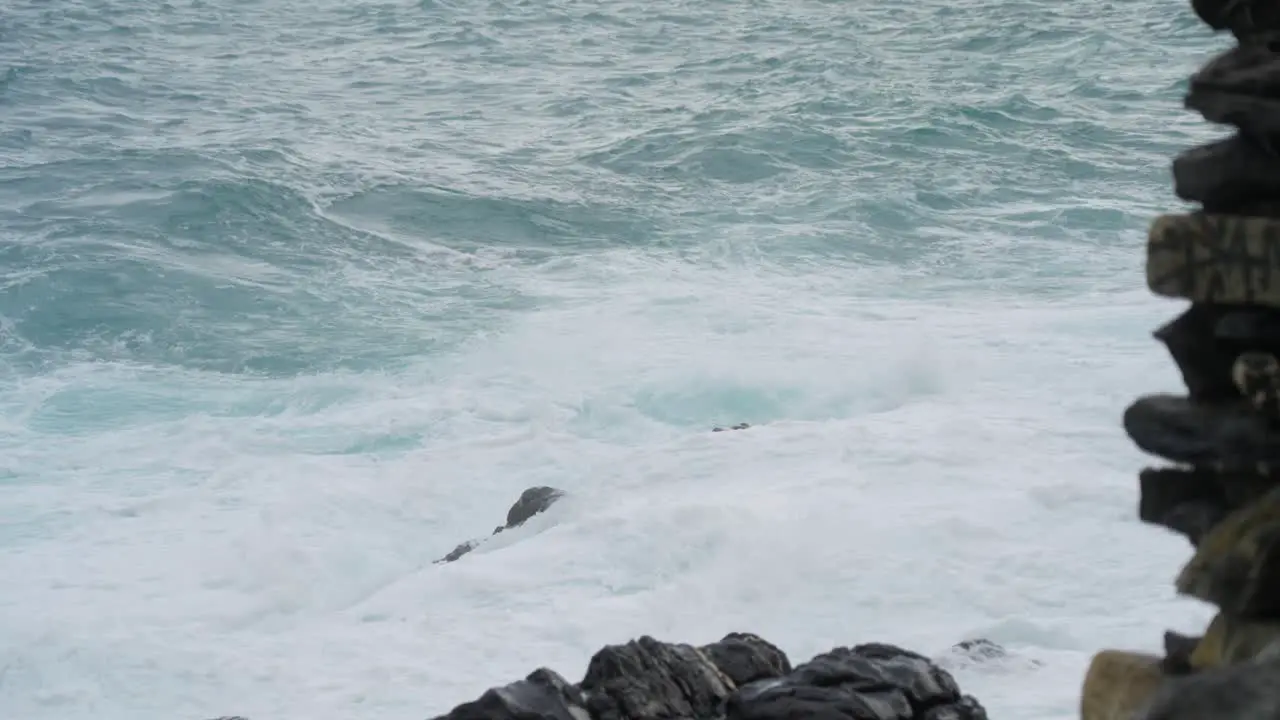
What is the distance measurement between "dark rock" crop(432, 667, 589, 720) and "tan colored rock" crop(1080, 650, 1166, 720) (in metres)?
2.60

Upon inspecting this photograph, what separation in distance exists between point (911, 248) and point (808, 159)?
5.56 metres

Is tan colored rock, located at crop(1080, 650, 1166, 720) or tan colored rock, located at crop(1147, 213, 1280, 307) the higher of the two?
tan colored rock, located at crop(1147, 213, 1280, 307)

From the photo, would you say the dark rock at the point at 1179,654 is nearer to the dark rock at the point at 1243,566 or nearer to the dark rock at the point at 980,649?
the dark rock at the point at 1243,566

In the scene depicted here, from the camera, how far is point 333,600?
11.0 m

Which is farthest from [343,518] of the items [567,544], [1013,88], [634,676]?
[1013,88]

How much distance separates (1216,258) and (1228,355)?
0.29 metres

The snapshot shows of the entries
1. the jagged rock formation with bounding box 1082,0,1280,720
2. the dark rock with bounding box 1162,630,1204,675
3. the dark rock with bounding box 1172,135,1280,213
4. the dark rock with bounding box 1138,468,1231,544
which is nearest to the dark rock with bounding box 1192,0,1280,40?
the jagged rock formation with bounding box 1082,0,1280,720

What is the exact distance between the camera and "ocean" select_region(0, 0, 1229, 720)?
388 inches

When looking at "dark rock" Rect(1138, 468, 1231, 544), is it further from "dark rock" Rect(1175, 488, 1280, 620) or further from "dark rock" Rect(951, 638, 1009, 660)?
"dark rock" Rect(951, 638, 1009, 660)

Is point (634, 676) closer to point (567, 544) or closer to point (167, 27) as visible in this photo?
point (567, 544)

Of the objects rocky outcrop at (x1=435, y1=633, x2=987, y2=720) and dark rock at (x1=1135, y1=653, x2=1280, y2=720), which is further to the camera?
rocky outcrop at (x1=435, y1=633, x2=987, y2=720)

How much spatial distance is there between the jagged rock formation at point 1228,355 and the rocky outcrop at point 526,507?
24.6 ft

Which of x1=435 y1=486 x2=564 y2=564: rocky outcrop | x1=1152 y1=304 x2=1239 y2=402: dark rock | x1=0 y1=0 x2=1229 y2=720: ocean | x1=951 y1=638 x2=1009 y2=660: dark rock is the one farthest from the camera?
x1=435 y1=486 x2=564 y2=564: rocky outcrop

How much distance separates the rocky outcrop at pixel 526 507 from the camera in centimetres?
1161
